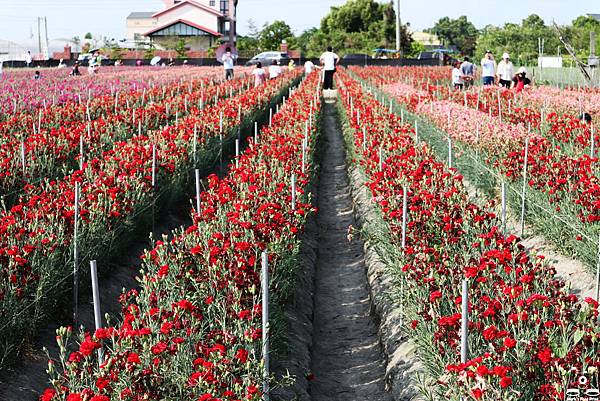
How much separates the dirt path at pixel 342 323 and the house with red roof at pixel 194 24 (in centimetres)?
6144

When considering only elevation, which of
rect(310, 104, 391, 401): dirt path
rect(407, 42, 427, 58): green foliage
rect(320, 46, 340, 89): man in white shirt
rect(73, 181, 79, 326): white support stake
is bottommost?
rect(310, 104, 391, 401): dirt path

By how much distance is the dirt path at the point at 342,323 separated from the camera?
20.6ft

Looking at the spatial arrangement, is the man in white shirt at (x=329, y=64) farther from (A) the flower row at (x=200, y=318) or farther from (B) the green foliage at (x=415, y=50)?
(B) the green foliage at (x=415, y=50)

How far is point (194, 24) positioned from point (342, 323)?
236 feet

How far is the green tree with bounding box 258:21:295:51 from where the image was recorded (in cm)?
7569

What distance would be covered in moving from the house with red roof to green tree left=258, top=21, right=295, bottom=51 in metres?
4.09

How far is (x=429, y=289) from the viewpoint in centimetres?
553

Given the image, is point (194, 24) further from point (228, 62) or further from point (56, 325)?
point (56, 325)

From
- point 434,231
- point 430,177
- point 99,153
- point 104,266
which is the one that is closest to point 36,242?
point 104,266

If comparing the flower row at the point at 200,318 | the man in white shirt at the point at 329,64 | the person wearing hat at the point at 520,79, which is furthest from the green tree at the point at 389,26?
the flower row at the point at 200,318

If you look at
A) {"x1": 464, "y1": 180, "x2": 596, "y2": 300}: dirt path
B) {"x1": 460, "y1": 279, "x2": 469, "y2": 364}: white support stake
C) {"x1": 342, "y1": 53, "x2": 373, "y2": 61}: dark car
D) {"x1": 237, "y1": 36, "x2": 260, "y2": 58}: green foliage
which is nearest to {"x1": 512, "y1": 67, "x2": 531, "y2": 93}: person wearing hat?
{"x1": 464, "y1": 180, "x2": 596, "y2": 300}: dirt path

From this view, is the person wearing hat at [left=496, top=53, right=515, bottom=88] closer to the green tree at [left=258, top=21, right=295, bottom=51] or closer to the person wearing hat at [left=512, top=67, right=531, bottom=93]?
the person wearing hat at [left=512, top=67, right=531, bottom=93]

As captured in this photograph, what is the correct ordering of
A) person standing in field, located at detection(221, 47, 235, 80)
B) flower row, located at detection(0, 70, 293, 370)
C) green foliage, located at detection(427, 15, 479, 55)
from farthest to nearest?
green foliage, located at detection(427, 15, 479, 55)
person standing in field, located at detection(221, 47, 235, 80)
flower row, located at detection(0, 70, 293, 370)

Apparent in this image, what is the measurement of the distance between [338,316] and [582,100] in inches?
411
